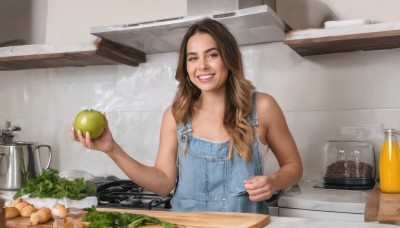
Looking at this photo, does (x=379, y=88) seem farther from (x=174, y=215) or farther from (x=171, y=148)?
(x=174, y=215)

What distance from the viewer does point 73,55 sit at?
2020mm

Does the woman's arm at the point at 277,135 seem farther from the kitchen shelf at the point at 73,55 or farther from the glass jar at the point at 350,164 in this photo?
the kitchen shelf at the point at 73,55

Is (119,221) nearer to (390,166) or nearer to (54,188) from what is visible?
(54,188)

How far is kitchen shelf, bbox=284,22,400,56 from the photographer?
1535 millimetres

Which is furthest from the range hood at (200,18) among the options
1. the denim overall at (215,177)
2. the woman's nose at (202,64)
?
the denim overall at (215,177)

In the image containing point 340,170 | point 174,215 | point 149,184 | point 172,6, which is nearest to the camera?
point 174,215

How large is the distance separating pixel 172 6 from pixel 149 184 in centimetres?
110

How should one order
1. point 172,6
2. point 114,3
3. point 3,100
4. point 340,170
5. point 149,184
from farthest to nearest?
point 3,100 < point 114,3 < point 172,6 < point 340,170 < point 149,184

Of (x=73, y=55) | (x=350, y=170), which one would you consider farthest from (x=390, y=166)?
(x=73, y=55)

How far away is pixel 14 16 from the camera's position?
2.42 metres

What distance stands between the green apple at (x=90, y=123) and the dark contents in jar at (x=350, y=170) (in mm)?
1003

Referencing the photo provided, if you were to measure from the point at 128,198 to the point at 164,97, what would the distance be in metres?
0.63

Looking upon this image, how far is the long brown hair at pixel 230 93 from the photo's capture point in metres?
1.38

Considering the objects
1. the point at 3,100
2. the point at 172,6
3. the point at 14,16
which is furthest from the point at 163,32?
the point at 3,100
